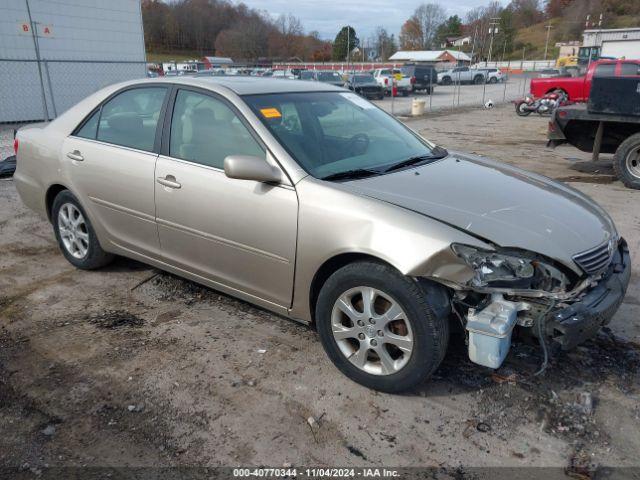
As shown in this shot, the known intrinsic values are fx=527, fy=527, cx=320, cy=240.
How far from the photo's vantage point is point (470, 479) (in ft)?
7.73

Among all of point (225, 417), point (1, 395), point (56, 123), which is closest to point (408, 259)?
point (225, 417)

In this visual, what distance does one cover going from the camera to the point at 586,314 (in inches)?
104

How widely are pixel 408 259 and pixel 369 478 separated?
1034 millimetres

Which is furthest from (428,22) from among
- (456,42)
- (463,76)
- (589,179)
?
(589,179)

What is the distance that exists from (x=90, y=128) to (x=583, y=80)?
59.2 feet

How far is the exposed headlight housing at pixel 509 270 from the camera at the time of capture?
102 inches

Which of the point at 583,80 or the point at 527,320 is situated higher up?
the point at 583,80

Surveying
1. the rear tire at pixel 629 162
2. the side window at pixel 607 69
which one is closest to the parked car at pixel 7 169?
the rear tire at pixel 629 162

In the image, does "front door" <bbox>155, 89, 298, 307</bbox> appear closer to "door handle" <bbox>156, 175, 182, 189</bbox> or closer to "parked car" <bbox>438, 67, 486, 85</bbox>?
"door handle" <bbox>156, 175, 182, 189</bbox>

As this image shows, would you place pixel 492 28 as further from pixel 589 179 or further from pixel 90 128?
pixel 90 128

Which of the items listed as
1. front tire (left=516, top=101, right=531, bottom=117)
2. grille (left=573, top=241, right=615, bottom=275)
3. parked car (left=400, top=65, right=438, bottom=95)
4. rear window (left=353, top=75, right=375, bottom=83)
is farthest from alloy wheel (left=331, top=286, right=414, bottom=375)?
parked car (left=400, top=65, right=438, bottom=95)

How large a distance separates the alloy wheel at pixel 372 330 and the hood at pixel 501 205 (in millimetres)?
533

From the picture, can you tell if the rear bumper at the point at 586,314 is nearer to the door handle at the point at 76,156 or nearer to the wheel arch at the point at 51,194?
the door handle at the point at 76,156

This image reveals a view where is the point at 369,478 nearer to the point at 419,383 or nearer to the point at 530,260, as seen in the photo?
the point at 419,383
